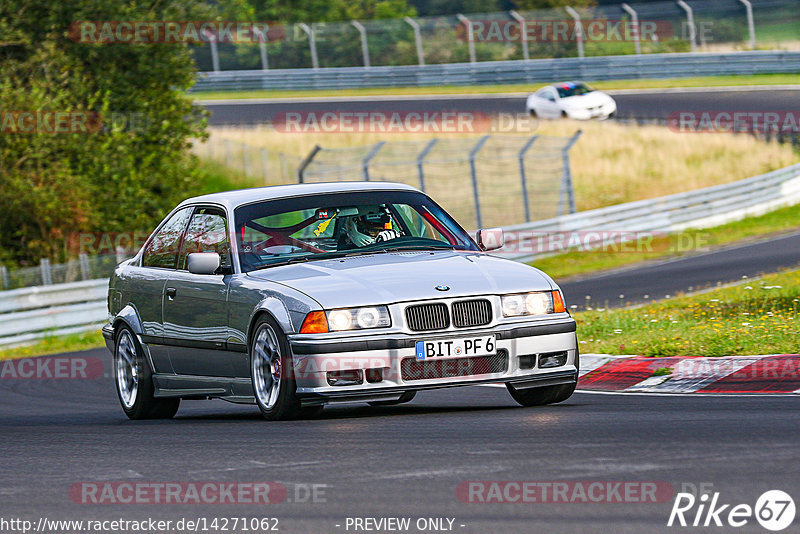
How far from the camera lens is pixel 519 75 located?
2004 inches

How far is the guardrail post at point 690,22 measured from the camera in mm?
47312

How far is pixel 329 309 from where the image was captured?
8109 millimetres

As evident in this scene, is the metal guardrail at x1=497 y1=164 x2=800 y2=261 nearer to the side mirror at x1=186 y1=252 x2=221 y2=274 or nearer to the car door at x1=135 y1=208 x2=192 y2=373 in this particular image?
the car door at x1=135 y1=208 x2=192 y2=373

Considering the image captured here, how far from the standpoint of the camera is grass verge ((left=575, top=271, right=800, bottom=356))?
10591 millimetres

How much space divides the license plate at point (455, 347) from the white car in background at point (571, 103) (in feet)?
117

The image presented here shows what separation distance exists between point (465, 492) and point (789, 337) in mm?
5543

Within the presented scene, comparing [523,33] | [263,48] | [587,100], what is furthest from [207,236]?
[263,48]

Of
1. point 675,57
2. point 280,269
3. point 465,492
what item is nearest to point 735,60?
point 675,57

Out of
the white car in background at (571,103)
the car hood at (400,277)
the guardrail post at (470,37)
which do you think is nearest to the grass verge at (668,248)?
the white car in background at (571,103)

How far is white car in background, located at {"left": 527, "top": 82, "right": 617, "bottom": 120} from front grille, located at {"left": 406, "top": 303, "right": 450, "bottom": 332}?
35641 mm

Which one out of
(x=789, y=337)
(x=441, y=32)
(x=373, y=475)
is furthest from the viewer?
(x=441, y=32)

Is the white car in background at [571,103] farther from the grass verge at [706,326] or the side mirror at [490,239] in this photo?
the side mirror at [490,239]

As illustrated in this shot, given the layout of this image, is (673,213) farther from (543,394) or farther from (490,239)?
(543,394)

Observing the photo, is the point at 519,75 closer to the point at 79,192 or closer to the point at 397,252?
the point at 79,192
